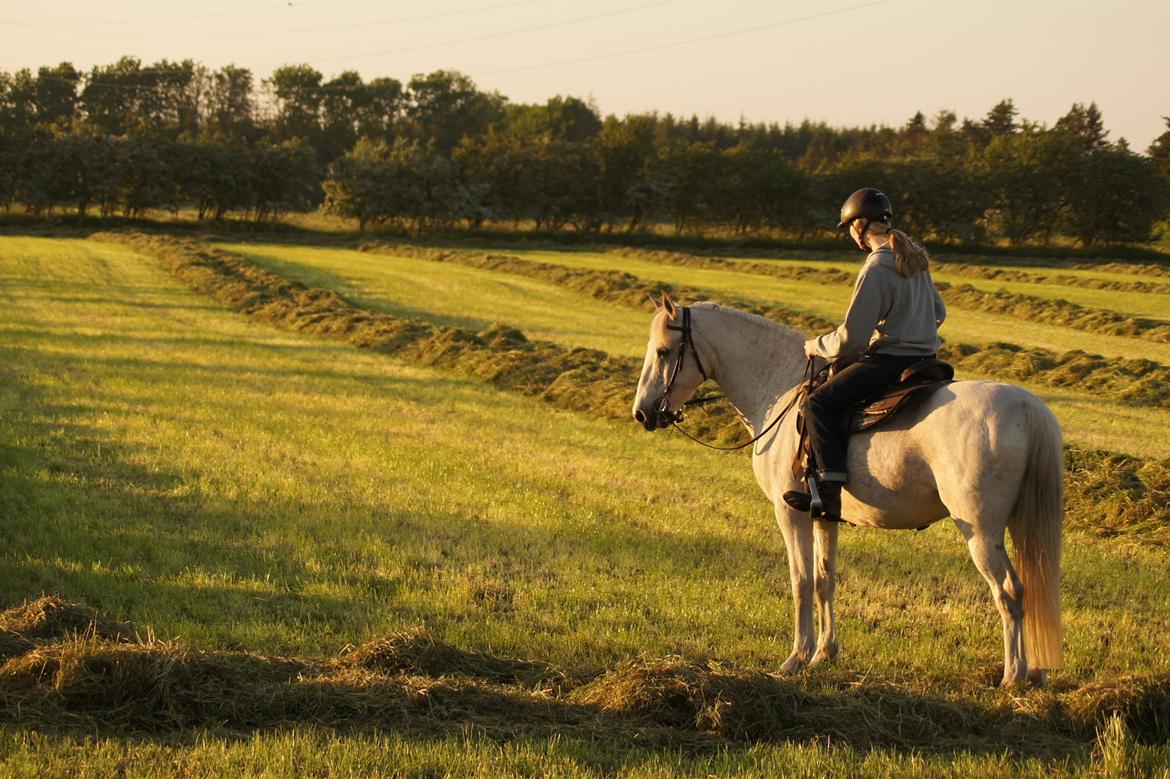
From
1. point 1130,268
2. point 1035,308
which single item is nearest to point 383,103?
point 1130,268

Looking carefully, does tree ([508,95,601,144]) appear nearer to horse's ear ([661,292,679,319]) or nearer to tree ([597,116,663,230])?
tree ([597,116,663,230])

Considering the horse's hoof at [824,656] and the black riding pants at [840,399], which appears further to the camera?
the horse's hoof at [824,656]

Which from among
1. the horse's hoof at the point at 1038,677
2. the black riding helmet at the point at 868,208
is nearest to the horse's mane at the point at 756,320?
the black riding helmet at the point at 868,208

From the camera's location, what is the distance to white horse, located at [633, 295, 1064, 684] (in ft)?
23.4

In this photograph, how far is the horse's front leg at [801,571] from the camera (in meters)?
7.95

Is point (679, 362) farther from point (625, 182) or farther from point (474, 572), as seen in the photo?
point (625, 182)

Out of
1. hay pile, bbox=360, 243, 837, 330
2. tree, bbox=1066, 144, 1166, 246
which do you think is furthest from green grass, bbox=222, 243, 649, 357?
tree, bbox=1066, 144, 1166, 246

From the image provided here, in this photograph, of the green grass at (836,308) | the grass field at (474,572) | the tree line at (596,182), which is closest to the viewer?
the grass field at (474,572)

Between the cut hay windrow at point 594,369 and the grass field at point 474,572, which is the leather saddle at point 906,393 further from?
the cut hay windrow at point 594,369

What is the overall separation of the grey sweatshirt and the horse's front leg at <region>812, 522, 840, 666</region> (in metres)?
1.40

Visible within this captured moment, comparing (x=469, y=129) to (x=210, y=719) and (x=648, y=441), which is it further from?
(x=210, y=719)

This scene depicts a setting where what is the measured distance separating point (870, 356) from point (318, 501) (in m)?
7.01

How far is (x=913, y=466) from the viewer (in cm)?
753

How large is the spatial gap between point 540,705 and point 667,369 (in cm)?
297
